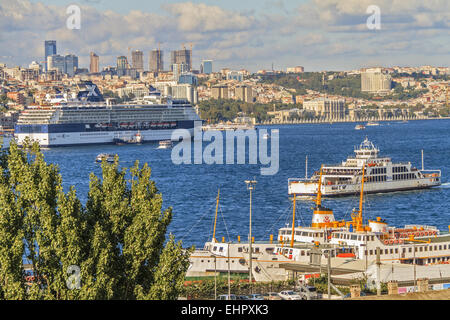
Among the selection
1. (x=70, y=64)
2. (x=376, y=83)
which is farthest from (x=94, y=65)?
(x=376, y=83)

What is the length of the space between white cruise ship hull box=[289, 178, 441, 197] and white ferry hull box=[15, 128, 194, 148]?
32762 mm

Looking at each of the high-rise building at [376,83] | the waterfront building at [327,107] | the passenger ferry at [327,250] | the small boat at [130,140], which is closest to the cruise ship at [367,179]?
the passenger ferry at [327,250]

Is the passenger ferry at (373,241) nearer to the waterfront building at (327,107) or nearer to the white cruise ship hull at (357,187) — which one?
the white cruise ship hull at (357,187)

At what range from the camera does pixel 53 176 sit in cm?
709

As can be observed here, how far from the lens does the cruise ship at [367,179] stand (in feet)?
91.1

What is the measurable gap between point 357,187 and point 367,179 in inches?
30.4

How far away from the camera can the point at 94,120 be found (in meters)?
62.9

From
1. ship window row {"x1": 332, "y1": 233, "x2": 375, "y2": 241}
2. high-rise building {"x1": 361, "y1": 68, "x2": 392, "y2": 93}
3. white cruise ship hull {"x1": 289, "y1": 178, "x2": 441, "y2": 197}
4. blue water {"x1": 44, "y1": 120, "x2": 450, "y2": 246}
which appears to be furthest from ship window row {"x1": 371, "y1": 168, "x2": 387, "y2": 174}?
high-rise building {"x1": 361, "y1": 68, "x2": 392, "y2": 93}

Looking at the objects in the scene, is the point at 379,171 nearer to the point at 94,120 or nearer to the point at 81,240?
the point at 81,240

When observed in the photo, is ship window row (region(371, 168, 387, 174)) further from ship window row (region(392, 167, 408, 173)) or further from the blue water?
the blue water

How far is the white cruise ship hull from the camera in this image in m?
27.6

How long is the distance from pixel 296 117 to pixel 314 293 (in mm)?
128669
